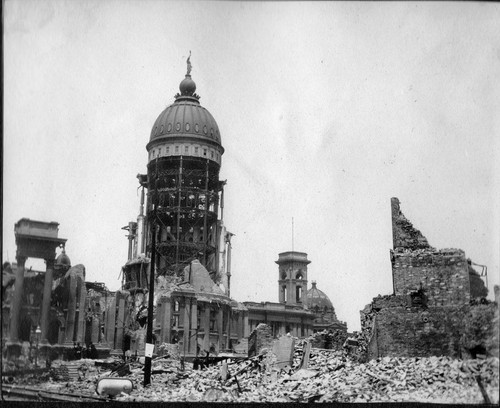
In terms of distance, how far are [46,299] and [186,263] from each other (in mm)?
26918

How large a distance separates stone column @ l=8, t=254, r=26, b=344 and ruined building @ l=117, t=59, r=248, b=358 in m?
9.44

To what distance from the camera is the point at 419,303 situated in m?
15.9

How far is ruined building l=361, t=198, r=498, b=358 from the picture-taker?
14.5 metres

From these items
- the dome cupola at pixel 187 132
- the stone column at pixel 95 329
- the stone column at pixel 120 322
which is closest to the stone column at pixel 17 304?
the dome cupola at pixel 187 132

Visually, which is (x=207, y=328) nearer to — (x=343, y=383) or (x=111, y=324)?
(x=111, y=324)

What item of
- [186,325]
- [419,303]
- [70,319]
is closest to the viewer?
[70,319]

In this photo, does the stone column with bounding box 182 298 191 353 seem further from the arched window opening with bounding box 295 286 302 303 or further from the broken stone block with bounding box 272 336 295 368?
the arched window opening with bounding box 295 286 302 303

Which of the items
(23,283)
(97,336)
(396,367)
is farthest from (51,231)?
(97,336)

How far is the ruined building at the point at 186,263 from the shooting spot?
25.4 meters

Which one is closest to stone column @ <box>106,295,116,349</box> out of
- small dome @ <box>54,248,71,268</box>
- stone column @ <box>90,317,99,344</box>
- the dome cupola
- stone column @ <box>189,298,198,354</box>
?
stone column @ <box>90,317,99,344</box>

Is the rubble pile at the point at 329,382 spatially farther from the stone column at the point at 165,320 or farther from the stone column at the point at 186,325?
Result: the stone column at the point at 186,325

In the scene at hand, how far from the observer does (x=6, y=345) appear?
11055 millimetres

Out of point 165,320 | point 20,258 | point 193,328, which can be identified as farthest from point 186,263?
point 20,258

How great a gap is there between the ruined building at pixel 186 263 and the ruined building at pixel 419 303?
789cm
